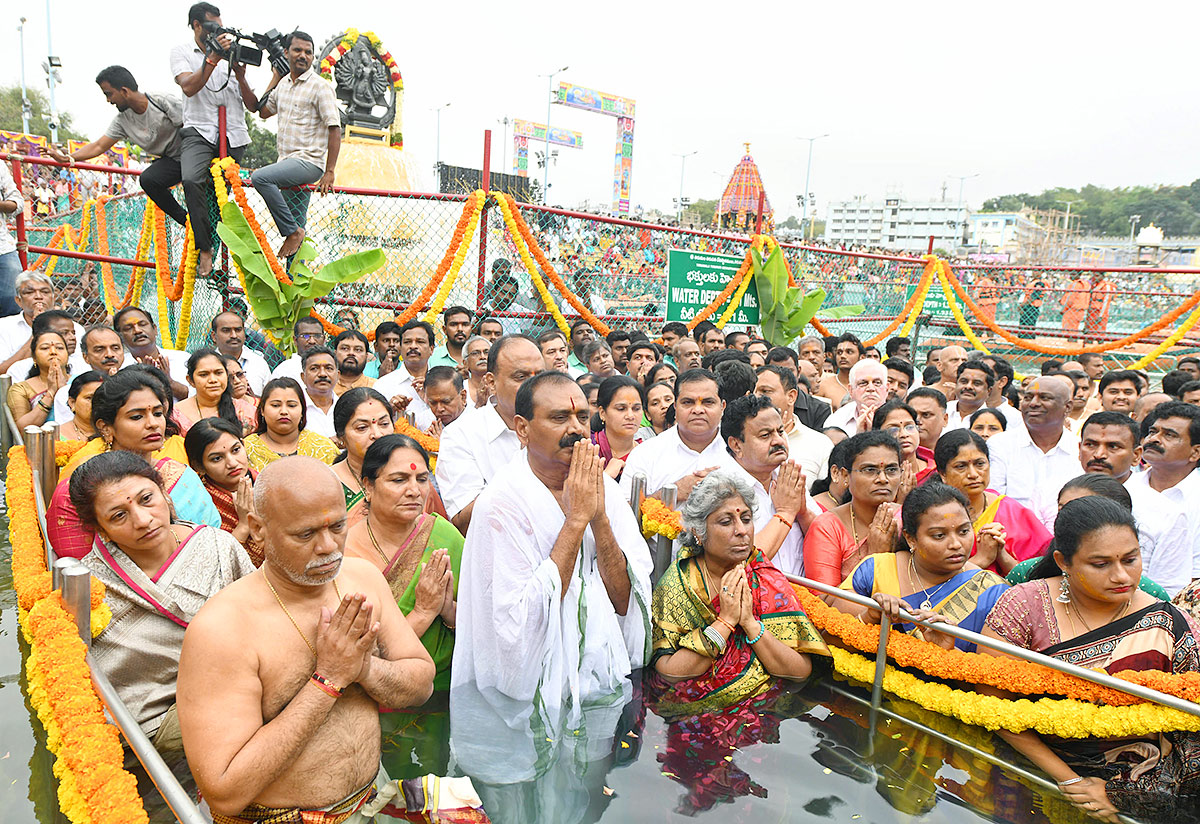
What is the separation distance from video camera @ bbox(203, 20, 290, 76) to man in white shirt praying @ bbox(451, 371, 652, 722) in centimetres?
599

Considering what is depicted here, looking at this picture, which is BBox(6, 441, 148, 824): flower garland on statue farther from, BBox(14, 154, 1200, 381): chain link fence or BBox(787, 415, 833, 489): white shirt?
BBox(14, 154, 1200, 381): chain link fence

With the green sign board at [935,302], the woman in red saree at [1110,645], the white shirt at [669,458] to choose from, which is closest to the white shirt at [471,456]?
the white shirt at [669,458]

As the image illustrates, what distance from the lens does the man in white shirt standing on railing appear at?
8.08 meters

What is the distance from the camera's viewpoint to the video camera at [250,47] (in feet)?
23.8

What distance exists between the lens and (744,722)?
3.35 metres

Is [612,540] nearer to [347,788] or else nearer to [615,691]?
[615,691]

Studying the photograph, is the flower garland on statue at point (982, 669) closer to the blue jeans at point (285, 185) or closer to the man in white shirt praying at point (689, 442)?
the man in white shirt praying at point (689, 442)

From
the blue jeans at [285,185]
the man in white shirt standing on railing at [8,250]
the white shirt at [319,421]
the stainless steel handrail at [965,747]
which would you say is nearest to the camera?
the stainless steel handrail at [965,747]

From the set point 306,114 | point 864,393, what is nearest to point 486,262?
point 306,114

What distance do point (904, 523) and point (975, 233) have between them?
352 ft

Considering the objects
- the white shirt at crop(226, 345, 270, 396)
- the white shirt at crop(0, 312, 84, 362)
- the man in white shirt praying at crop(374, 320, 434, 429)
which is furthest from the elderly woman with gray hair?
the white shirt at crop(0, 312, 84, 362)

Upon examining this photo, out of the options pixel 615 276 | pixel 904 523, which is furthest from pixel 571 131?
pixel 904 523

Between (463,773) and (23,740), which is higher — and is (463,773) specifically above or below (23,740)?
above

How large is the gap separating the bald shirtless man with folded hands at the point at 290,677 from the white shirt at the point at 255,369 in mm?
4985
